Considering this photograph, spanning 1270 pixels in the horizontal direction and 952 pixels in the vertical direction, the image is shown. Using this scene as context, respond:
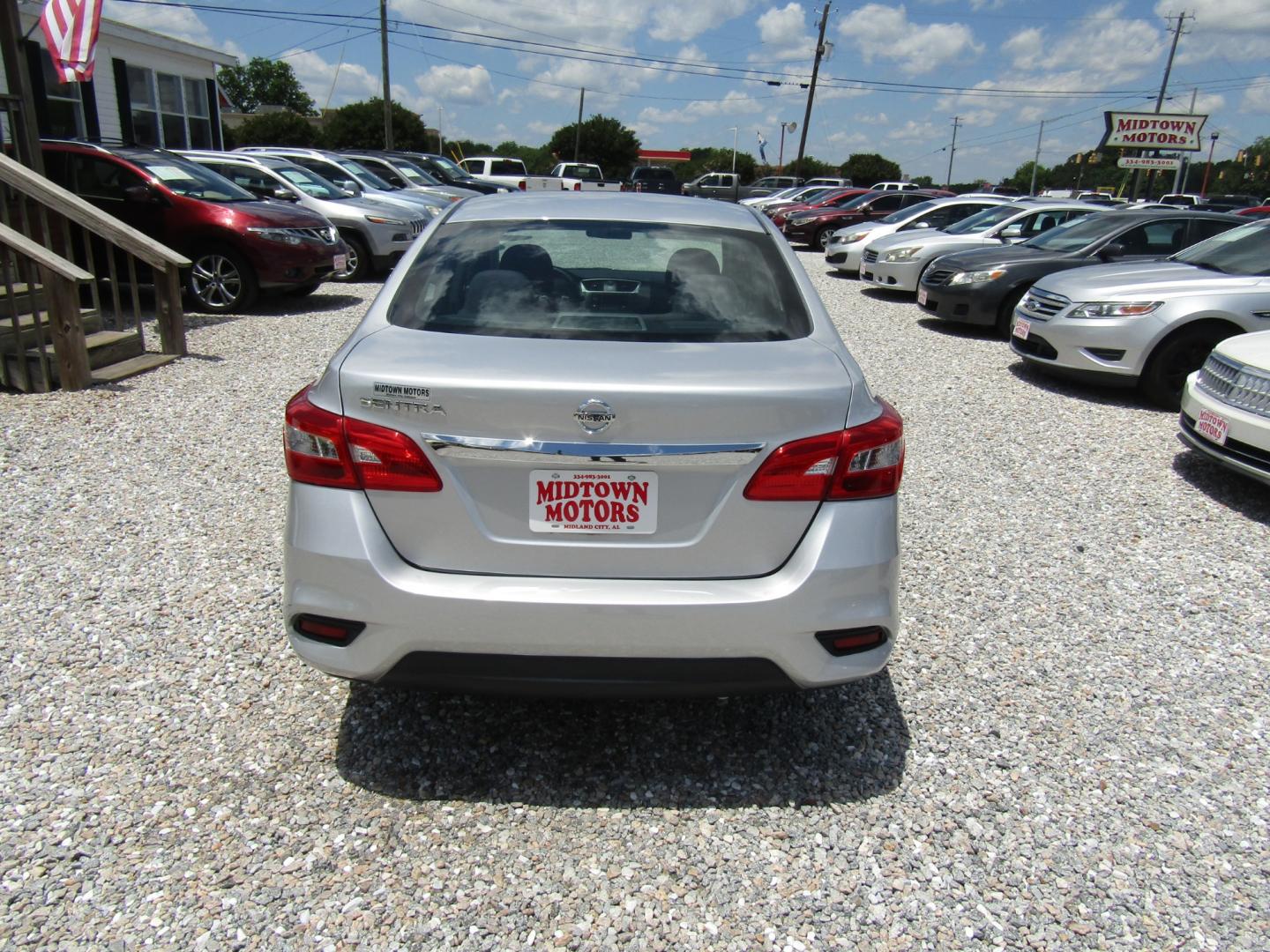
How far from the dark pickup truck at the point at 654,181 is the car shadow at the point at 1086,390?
1105 inches

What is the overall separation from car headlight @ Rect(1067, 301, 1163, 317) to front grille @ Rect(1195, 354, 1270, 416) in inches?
78.2

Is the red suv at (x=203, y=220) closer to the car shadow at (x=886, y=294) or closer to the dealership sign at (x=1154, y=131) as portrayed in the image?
the car shadow at (x=886, y=294)

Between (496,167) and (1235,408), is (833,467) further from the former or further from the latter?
(496,167)

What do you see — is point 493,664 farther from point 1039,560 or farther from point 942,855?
point 1039,560

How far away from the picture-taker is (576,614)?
237 centimetres

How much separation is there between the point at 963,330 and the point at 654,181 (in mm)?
27741

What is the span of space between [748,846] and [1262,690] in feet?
7.39

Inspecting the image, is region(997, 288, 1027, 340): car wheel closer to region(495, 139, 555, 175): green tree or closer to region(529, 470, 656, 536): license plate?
region(529, 470, 656, 536): license plate

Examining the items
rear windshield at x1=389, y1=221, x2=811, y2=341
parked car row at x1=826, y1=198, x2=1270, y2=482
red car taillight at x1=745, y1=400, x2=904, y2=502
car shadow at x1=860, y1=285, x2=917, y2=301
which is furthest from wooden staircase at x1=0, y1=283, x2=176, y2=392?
car shadow at x1=860, y1=285, x2=917, y2=301

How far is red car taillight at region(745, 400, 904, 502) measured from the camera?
7.81ft

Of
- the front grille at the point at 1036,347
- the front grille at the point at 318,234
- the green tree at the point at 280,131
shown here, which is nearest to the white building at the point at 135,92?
the front grille at the point at 318,234

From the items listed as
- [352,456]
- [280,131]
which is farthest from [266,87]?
[352,456]

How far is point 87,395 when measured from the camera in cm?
689

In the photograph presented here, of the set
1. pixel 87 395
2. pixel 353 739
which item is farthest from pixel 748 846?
pixel 87 395
